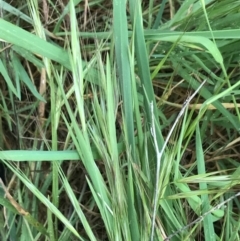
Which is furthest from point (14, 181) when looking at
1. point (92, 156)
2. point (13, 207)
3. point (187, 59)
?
point (187, 59)

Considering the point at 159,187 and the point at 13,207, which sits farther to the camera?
the point at 13,207

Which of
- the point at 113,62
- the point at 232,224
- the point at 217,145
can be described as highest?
the point at 113,62

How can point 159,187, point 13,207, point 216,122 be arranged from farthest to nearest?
point 216,122
point 13,207
point 159,187

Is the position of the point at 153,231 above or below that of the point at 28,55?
below

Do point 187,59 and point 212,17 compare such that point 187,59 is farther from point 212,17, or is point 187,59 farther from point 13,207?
point 13,207

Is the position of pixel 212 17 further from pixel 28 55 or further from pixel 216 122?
pixel 28 55

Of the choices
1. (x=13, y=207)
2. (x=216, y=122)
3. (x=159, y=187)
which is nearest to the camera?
(x=159, y=187)
